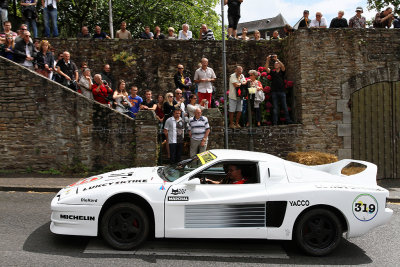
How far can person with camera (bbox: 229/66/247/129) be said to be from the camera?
41.1ft

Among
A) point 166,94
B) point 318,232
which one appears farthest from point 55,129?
point 318,232

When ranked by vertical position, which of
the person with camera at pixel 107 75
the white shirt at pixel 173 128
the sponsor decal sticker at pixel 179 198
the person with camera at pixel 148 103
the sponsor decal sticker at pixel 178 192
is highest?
the person with camera at pixel 107 75

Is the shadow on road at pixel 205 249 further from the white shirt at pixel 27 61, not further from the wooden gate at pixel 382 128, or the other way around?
the wooden gate at pixel 382 128

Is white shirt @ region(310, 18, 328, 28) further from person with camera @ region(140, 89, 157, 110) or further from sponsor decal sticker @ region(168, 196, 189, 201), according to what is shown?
sponsor decal sticker @ region(168, 196, 189, 201)

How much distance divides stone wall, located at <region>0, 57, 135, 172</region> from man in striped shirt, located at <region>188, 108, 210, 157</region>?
1.78 meters

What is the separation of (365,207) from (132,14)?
22856 mm

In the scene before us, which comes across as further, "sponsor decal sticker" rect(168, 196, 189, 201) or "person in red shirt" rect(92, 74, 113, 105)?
"person in red shirt" rect(92, 74, 113, 105)

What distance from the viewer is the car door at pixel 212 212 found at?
224 inches

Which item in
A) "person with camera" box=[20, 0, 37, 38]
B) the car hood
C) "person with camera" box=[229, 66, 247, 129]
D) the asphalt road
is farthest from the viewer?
"person with camera" box=[20, 0, 37, 38]

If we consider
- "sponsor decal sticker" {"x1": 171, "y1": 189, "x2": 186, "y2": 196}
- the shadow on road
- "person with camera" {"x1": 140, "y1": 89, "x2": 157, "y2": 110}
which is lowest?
the shadow on road

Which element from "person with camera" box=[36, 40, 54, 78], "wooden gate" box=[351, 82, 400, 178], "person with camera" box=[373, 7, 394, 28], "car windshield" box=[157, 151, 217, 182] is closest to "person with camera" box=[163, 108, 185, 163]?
"person with camera" box=[36, 40, 54, 78]

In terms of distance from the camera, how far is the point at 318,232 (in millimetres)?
5840

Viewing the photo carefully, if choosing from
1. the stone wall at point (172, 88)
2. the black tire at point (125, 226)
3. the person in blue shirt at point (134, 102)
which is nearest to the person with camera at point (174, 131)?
the stone wall at point (172, 88)

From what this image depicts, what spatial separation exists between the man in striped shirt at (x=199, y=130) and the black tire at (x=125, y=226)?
544cm
